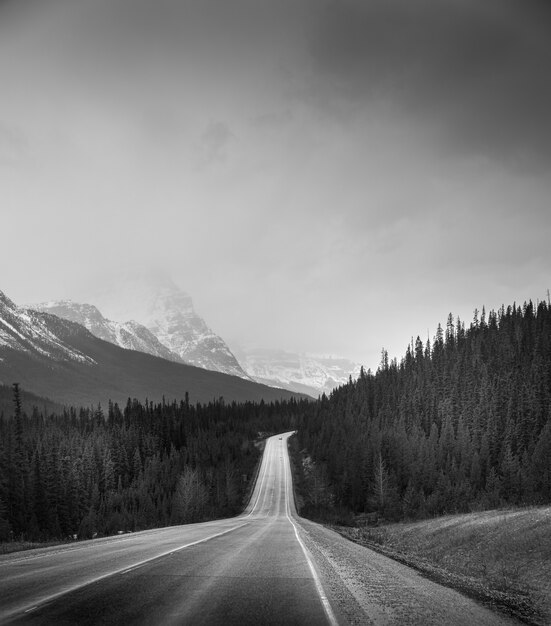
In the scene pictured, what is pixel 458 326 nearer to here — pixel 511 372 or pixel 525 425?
pixel 511 372

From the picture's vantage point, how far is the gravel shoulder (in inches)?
440

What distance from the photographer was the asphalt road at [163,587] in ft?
34.8

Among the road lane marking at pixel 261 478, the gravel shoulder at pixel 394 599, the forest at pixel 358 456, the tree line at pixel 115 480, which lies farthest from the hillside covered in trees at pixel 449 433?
the gravel shoulder at pixel 394 599

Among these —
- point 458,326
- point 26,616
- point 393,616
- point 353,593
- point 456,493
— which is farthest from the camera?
point 458,326

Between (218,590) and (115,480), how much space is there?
385 ft

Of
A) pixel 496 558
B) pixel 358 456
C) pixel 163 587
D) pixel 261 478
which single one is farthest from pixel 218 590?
pixel 261 478

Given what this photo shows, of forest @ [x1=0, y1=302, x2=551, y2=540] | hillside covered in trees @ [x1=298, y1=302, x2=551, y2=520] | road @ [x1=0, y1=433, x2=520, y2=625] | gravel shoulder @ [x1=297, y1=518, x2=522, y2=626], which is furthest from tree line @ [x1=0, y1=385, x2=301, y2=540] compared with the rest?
gravel shoulder @ [x1=297, y1=518, x2=522, y2=626]

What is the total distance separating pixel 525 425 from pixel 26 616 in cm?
11091

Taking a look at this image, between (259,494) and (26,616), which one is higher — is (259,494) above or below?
below

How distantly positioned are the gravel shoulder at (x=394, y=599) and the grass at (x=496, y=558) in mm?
920

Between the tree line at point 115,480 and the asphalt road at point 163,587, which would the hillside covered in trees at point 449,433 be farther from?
the asphalt road at point 163,587

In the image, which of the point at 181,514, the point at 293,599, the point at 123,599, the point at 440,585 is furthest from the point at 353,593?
the point at 181,514

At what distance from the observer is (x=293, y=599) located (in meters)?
12.3

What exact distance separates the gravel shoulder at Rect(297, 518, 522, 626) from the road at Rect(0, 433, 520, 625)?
3 cm
